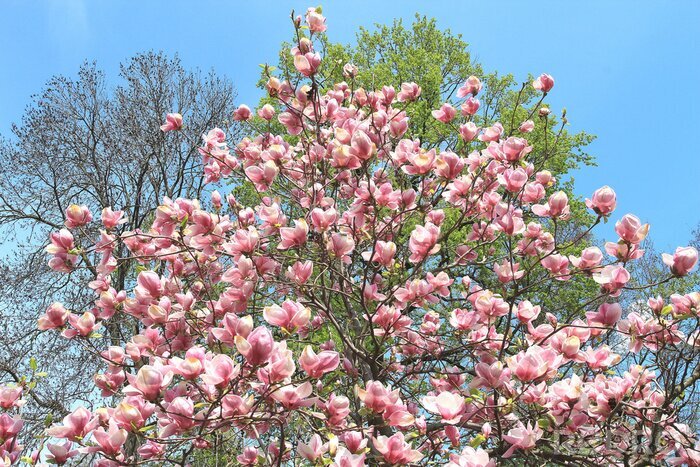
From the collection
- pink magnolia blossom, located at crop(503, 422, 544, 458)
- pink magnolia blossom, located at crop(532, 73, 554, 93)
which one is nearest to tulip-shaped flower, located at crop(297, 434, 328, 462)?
pink magnolia blossom, located at crop(503, 422, 544, 458)

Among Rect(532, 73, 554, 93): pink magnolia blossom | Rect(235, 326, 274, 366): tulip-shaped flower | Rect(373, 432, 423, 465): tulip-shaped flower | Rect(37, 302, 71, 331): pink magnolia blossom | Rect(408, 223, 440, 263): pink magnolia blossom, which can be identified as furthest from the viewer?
Rect(532, 73, 554, 93): pink magnolia blossom

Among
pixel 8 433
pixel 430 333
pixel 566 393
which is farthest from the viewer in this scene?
pixel 430 333

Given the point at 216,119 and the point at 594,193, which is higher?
the point at 216,119

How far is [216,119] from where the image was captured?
10523 mm

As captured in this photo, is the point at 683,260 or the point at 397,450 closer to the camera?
the point at 397,450

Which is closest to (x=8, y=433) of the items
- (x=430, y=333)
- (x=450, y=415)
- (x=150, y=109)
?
(x=450, y=415)

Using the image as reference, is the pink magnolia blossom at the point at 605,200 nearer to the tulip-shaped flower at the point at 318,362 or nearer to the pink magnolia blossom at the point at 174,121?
the tulip-shaped flower at the point at 318,362

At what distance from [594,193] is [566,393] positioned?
872 mm

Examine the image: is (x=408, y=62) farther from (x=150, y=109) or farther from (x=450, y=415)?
(x=450, y=415)

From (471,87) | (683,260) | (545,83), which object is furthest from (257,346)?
(545,83)

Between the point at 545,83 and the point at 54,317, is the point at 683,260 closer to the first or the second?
the point at 545,83

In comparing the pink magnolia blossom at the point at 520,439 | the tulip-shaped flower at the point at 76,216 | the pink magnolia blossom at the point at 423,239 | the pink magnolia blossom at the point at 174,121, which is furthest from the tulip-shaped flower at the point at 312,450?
the pink magnolia blossom at the point at 174,121

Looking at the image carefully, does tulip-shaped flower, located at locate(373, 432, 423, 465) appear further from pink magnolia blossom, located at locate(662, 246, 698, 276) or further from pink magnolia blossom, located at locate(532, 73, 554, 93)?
pink magnolia blossom, located at locate(532, 73, 554, 93)

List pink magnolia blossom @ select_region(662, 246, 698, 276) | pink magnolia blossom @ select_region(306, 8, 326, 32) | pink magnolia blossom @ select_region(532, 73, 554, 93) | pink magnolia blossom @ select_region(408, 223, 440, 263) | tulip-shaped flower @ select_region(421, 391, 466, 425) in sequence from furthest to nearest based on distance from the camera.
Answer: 1. pink magnolia blossom @ select_region(532, 73, 554, 93)
2. pink magnolia blossom @ select_region(306, 8, 326, 32)
3. pink magnolia blossom @ select_region(408, 223, 440, 263)
4. pink magnolia blossom @ select_region(662, 246, 698, 276)
5. tulip-shaped flower @ select_region(421, 391, 466, 425)
